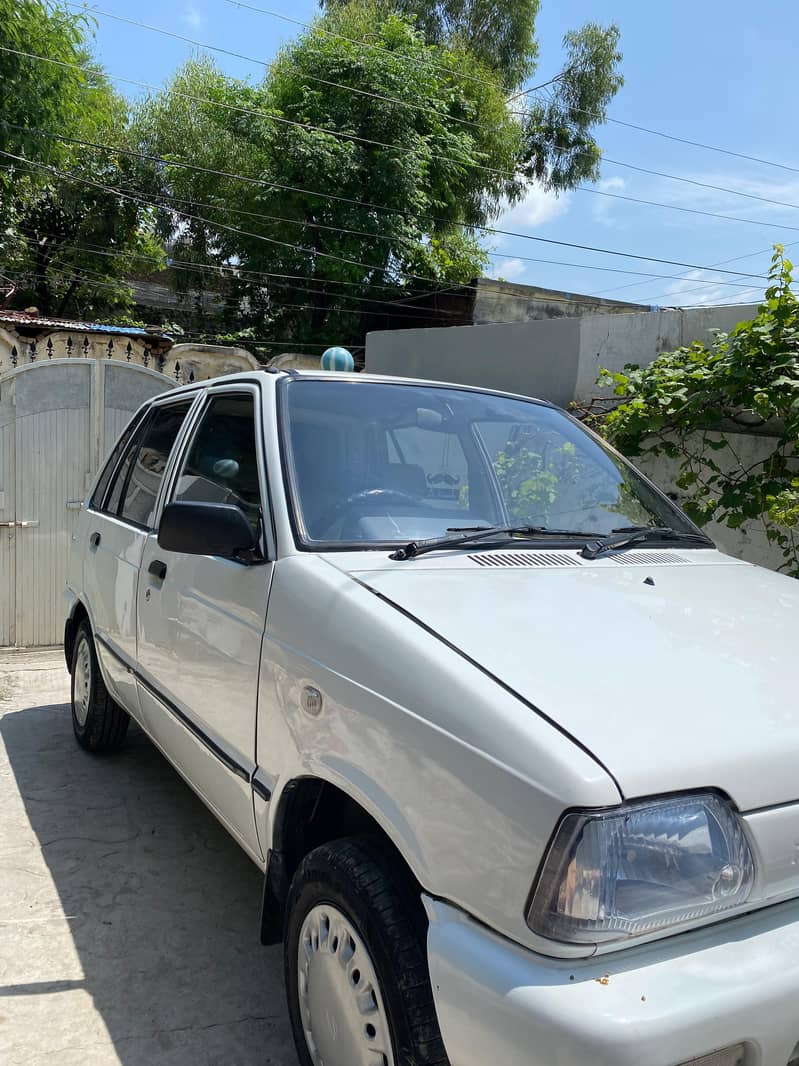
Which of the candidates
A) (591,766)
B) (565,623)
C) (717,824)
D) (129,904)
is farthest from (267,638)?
(129,904)

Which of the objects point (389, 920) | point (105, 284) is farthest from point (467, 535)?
point (105, 284)

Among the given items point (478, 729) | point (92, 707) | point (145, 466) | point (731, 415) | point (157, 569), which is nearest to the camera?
point (478, 729)

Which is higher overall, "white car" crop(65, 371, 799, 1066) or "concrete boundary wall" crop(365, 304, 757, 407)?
"concrete boundary wall" crop(365, 304, 757, 407)

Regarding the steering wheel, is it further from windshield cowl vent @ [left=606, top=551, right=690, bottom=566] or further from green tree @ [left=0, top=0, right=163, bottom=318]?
green tree @ [left=0, top=0, right=163, bottom=318]

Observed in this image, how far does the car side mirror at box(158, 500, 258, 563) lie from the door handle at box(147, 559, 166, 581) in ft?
2.28

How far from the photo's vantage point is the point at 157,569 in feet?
10.5

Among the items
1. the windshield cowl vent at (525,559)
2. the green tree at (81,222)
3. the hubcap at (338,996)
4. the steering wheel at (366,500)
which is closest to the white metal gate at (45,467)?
the steering wheel at (366,500)

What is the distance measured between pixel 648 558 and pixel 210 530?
132 cm

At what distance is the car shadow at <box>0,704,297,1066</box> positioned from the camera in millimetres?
2471

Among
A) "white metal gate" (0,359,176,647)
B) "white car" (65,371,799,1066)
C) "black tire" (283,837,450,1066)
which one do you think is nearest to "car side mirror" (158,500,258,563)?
"white car" (65,371,799,1066)

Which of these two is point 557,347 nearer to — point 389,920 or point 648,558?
point 648,558

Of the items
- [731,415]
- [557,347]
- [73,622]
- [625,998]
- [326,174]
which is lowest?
[73,622]

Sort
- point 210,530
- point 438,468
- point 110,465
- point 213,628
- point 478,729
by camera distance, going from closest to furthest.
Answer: point 478,729 → point 210,530 → point 213,628 → point 438,468 → point 110,465

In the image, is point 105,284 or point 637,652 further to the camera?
point 105,284
